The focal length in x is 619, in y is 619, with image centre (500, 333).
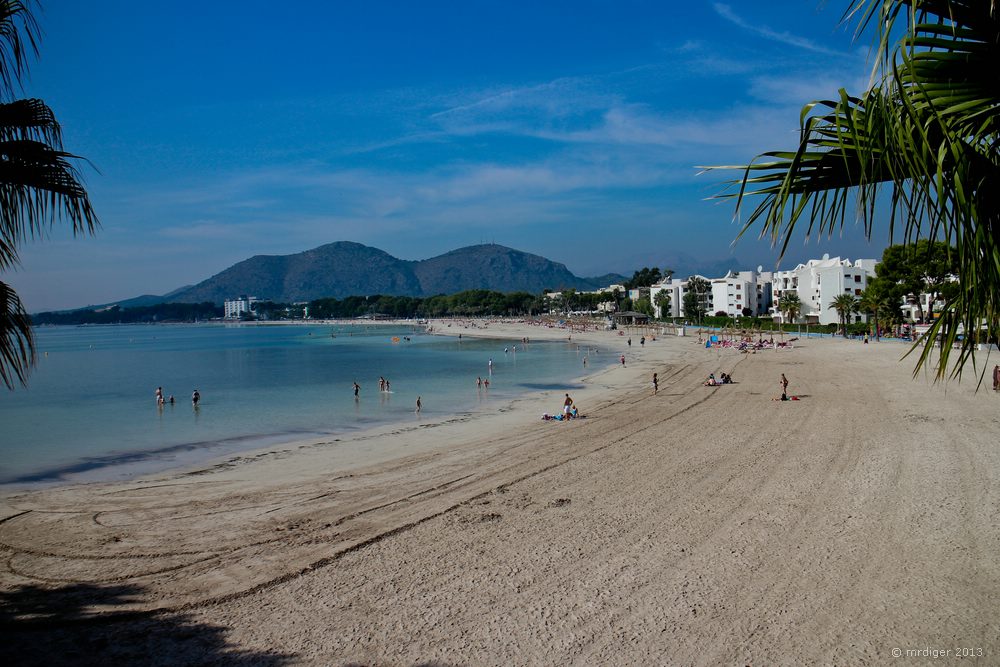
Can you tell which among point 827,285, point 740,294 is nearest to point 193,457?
point 827,285

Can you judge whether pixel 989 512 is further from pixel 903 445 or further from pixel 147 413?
pixel 147 413

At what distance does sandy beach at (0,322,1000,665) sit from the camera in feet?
19.4

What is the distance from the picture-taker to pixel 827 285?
71.4 metres

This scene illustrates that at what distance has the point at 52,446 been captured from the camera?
20641 millimetres

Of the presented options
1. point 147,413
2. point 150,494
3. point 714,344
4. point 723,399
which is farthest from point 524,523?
point 714,344

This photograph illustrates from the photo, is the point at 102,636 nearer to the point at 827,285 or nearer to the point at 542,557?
the point at 542,557

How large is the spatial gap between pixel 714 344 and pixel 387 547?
49.3 metres

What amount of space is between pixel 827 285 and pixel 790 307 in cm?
464

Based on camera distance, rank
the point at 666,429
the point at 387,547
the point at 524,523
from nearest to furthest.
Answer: the point at 387,547
the point at 524,523
the point at 666,429

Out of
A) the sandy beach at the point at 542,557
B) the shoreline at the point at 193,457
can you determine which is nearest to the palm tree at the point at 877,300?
the sandy beach at the point at 542,557

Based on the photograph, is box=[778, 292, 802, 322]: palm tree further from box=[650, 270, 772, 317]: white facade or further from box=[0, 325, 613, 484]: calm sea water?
box=[0, 325, 613, 484]: calm sea water

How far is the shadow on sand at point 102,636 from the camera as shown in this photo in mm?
5758

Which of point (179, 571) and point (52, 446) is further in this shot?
point (52, 446)

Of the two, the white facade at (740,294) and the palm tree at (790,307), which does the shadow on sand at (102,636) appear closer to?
the palm tree at (790,307)
